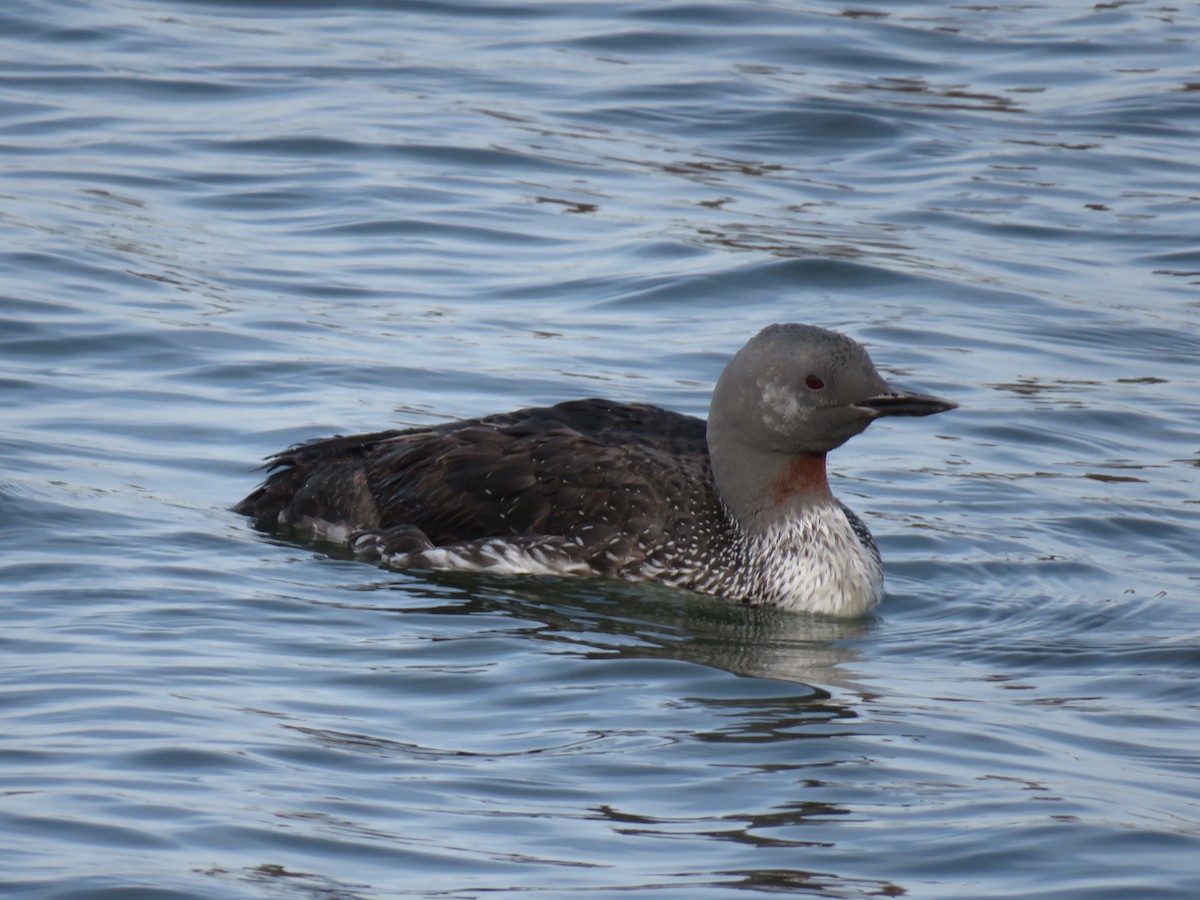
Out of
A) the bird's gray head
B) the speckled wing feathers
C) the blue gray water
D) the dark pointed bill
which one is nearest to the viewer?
the blue gray water

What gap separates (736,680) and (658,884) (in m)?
1.84

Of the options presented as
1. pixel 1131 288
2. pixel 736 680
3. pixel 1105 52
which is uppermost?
pixel 1105 52

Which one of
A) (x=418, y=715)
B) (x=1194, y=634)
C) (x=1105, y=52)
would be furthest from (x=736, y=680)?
(x=1105, y=52)

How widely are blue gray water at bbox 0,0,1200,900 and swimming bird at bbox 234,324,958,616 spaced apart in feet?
0.49

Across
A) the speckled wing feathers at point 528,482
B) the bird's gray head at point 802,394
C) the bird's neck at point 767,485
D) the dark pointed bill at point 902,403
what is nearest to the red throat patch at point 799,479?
the bird's neck at point 767,485

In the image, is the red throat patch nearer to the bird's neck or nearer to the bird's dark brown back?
the bird's neck

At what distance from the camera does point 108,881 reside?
506 centimetres

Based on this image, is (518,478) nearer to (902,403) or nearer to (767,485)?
(767,485)

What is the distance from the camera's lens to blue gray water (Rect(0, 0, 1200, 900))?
18.4 feet

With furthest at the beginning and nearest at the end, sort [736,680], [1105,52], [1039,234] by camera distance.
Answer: [1105,52], [1039,234], [736,680]

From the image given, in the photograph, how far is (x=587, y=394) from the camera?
1035 cm

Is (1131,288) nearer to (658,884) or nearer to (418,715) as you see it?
(418,715)

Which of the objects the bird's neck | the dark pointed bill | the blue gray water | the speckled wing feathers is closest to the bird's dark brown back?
the speckled wing feathers

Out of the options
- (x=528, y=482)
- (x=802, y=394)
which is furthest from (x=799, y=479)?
(x=528, y=482)
